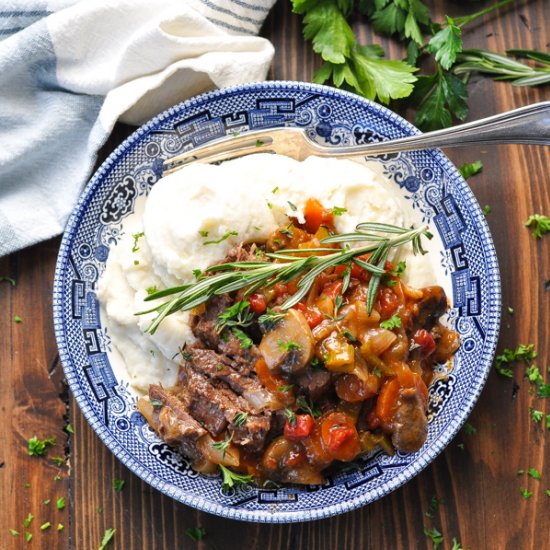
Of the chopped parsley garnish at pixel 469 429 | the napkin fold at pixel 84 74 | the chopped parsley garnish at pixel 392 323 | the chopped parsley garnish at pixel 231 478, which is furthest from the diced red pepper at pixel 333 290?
the napkin fold at pixel 84 74

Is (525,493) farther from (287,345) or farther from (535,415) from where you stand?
(287,345)

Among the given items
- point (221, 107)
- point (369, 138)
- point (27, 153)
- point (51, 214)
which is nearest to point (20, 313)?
point (51, 214)

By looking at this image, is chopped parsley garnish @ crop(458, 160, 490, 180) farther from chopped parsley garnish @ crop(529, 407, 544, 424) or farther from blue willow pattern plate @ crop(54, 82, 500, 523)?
chopped parsley garnish @ crop(529, 407, 544, 424)

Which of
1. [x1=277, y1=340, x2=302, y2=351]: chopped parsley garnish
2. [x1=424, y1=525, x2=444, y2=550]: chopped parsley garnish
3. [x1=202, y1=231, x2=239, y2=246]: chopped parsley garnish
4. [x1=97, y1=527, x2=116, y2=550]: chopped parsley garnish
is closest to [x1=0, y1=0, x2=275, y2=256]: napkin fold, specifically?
[x1=202, y1=231, x2=239, y2=246]: chopped parsley garnish

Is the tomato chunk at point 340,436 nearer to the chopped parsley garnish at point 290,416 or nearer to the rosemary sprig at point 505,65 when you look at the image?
the chopped parsley garnish at point 290,416

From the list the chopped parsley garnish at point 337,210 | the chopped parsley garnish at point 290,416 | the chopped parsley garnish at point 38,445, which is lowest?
the chopped parsley garnish at point 38,445
